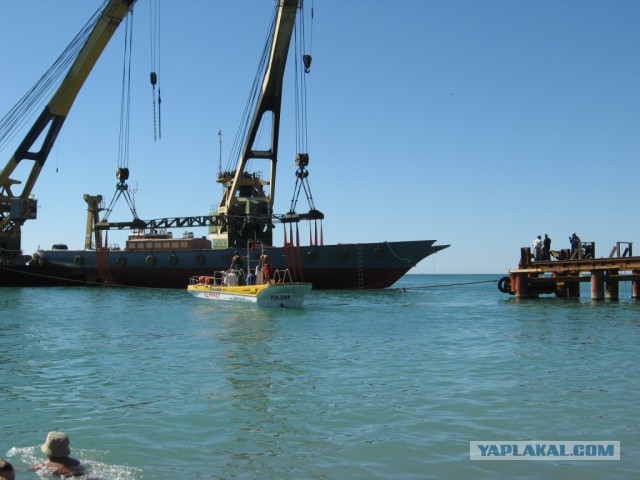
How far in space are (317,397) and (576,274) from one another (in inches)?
1146

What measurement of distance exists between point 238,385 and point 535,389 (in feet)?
18.0

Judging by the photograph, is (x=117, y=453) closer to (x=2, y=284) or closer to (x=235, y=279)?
(x=235, y=279)

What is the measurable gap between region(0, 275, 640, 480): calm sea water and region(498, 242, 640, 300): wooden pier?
32.5 feet

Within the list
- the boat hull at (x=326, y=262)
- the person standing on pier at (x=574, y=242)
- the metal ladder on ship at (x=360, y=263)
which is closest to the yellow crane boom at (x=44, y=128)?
the boat hull at (x=326, y=262)

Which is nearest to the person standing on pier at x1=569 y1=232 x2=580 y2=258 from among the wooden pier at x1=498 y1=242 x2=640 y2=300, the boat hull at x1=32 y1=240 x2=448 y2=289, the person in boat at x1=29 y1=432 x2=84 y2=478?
the wooden pier at x1=498 y1=242 x2=640 y2=300

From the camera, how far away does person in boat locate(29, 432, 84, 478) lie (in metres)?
7.48

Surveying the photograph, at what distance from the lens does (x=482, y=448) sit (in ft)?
A: 28.6

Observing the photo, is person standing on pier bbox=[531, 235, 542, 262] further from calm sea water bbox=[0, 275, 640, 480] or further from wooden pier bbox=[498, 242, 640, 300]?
calm sea water bbox=[0, 275, 640, 480]

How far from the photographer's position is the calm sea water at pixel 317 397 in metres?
8.41

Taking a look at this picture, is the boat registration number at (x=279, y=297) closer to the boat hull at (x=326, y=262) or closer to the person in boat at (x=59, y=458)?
the boat hull at (x=326, y=262)

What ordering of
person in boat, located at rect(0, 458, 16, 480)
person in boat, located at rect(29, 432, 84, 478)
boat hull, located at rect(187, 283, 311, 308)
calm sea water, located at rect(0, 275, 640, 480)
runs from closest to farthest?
1. person in boat, located at rect(0, 458, 16, 480)
2. person in boat, located at rect(29, 432, 84, 478)
3. calm sea water, located at rect(0, 275, 640, 480)
4. boat hull, located at rect(187, 283, 311, 308)

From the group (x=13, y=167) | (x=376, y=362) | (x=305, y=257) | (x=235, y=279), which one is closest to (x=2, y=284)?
(x=13, y=167)

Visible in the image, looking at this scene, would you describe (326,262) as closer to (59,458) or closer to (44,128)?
(44,128)

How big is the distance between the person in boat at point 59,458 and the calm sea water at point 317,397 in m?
0.32
